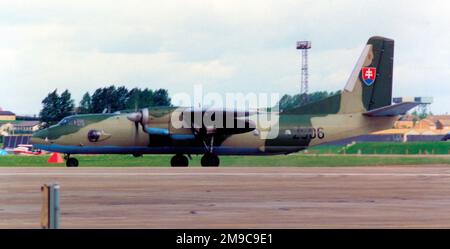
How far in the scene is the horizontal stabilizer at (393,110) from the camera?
1511 inches

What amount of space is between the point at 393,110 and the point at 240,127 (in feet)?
26.0

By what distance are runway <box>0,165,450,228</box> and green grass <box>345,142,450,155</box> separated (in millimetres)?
39051

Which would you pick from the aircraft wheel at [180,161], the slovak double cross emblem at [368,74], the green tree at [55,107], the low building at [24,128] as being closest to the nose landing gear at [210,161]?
the aircraft wheel at [180,161]

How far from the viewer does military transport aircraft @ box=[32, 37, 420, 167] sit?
132 feet

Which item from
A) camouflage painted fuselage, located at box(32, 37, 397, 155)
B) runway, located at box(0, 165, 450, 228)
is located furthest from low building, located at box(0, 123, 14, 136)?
runway, located at box(0, 165, 450, 228)

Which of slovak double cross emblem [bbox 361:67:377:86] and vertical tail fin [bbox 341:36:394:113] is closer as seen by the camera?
vertical tail fin [bbox 341:36:394:113]

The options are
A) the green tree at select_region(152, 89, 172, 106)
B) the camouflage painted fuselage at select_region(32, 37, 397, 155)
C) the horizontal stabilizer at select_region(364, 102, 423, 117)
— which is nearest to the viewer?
the horizontal stabilizer at select_region(364, 102, 423, 117)

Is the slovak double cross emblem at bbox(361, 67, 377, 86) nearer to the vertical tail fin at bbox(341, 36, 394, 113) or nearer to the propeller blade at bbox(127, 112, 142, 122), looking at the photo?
the vertical tail fin at bbox(341, 36, 394, 113)

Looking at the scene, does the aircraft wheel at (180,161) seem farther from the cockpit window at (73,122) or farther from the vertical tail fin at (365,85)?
the vertical tail fin at (365,85)

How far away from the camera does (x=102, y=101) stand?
48.1 meters

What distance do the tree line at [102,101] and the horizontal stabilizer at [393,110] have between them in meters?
12.0
